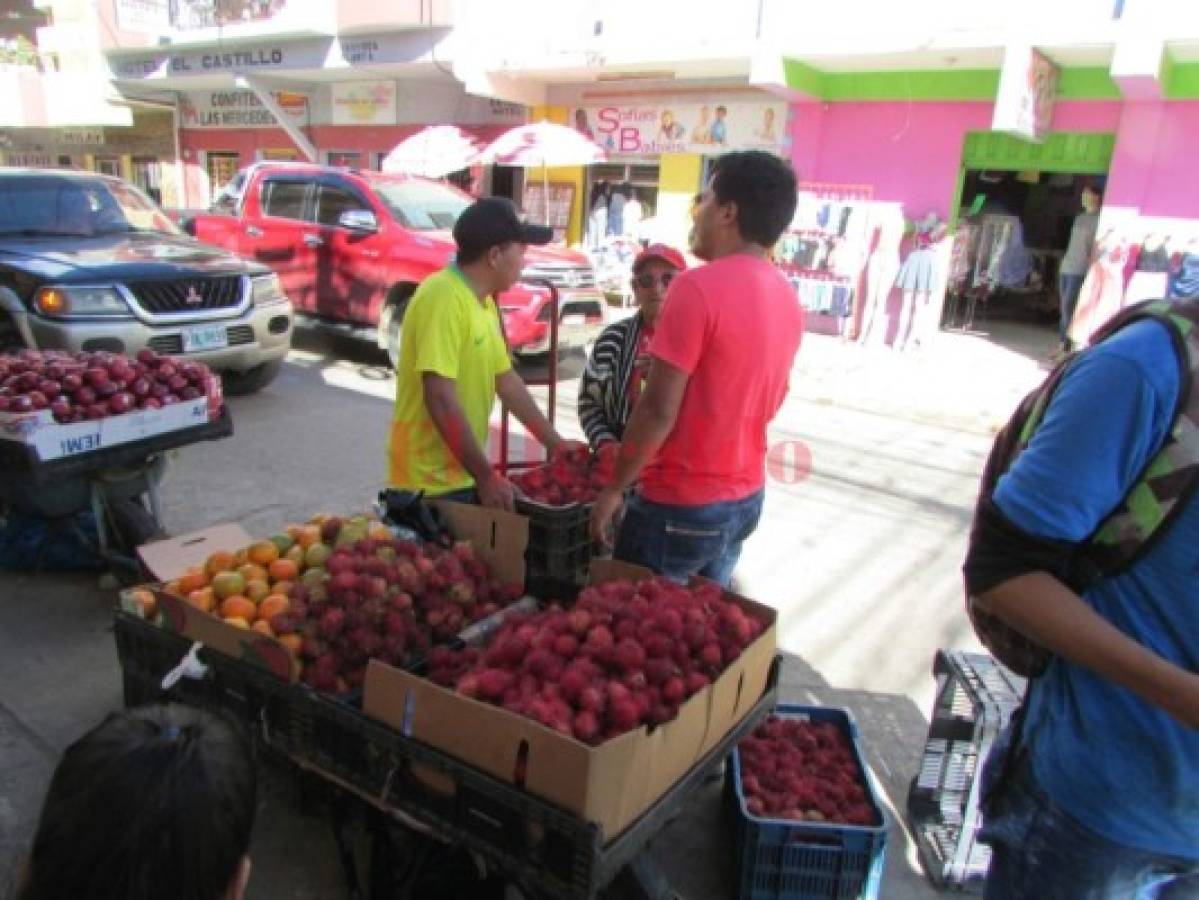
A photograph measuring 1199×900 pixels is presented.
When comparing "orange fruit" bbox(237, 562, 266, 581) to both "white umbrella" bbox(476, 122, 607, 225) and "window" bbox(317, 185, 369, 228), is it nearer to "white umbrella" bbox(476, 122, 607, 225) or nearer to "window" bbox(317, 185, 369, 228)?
"window" bbox(317, 185, 369, 228)

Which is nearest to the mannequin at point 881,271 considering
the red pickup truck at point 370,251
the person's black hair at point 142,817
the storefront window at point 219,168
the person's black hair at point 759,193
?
the red pickup truck at point 370,251

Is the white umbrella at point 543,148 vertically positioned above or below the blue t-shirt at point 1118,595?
above

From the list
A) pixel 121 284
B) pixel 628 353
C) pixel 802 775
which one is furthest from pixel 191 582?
pixel 121 284

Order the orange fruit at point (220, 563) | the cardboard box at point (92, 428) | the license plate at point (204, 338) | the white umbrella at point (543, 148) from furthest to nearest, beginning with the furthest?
the white umbrella at point (543, 148)
the license plate at point (204, 338)
the cardboard box at point (92, 428)
the orange fruit at point (220, 563)

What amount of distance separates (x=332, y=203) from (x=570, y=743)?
9171 millimetres

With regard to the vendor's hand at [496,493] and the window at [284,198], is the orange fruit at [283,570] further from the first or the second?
the window at [284,198]

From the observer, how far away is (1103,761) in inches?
54.2

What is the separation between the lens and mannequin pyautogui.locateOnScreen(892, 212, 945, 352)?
11789mm

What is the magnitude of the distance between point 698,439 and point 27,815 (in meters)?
2.50

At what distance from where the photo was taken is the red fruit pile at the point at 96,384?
12.4ft

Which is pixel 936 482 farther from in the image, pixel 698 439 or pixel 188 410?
pixel 188 410

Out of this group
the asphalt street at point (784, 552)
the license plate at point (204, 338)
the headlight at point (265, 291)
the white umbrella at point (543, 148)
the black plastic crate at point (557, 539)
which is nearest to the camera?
the asphalt street at point (784, 552)

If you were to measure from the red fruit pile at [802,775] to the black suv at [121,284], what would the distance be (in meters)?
5.70

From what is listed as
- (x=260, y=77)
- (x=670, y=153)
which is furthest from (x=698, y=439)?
(x=260, y=77)
